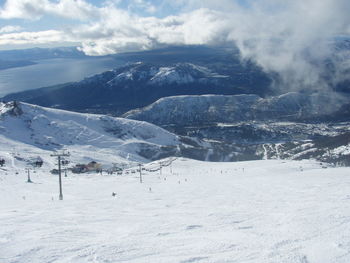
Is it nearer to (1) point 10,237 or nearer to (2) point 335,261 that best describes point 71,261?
(1) point 10,237

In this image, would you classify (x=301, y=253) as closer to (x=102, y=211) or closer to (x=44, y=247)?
(x=44, y=247)

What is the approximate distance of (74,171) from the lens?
124 m

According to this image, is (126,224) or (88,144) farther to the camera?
(88,144)

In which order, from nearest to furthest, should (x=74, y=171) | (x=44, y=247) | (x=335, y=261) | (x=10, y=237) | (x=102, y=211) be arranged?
1. (x=335, y=261)
2. (x=44, y=247)
3. (x=10, y=237)
4. (x=102, y=211)
5. (x=74, y=171)

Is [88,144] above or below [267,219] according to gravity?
above

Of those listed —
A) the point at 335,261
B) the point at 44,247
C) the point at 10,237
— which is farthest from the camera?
the point at 10,237

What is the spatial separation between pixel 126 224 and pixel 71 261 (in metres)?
8.19

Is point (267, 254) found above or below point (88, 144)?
below

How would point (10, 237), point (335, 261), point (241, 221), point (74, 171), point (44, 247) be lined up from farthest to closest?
1. point (74, 171)
2. point (241, 221)
3. point (10, 237)
4. point (44, 247)
5. point (335, 261)

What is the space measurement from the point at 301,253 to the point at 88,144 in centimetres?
18856

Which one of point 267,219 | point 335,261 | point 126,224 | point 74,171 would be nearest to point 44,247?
point 126,224

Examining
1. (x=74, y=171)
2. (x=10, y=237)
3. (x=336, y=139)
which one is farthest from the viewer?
(x=336, y=139)

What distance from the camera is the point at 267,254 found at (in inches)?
558

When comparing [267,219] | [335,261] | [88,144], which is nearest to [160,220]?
[267,219]
